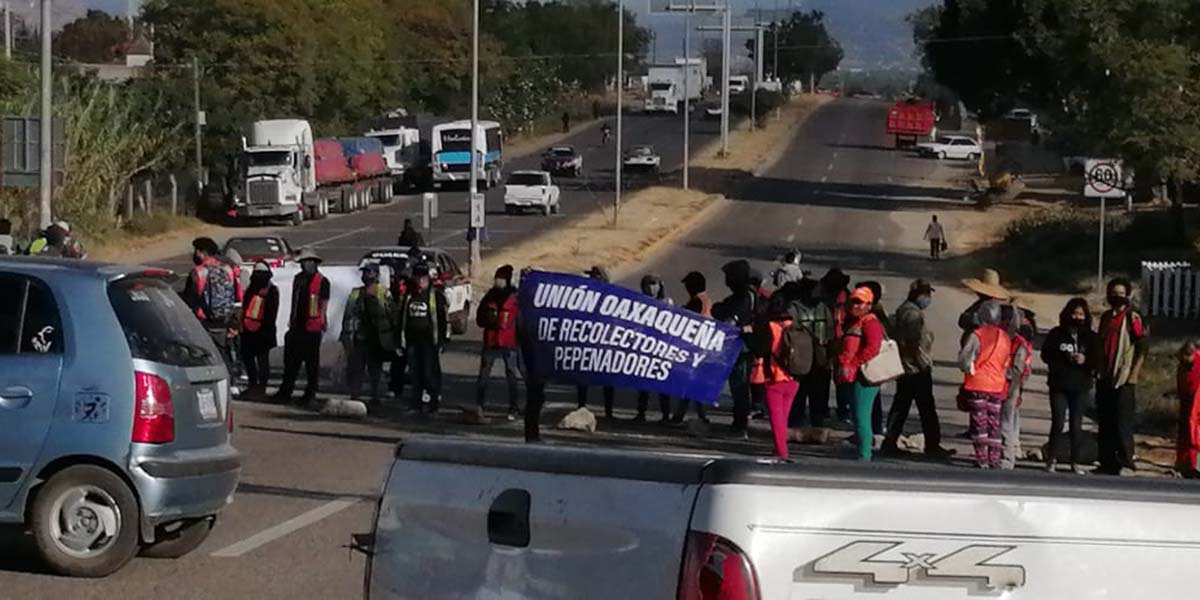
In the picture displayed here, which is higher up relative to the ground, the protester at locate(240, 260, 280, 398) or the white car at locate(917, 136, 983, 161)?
the white car at locate(917, 136, 983, 161)

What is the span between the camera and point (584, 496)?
164 inches

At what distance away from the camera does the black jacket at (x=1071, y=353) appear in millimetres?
16688

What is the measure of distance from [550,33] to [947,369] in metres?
137

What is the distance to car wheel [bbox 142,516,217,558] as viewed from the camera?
11156mm

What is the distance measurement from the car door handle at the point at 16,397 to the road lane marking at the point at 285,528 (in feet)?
5.80

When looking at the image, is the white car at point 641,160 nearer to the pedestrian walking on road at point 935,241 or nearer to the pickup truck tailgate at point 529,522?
the pedestrian walking on road at point 935,241

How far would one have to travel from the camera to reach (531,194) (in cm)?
7012

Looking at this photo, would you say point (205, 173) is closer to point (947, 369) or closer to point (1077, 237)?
point (1077, 237)

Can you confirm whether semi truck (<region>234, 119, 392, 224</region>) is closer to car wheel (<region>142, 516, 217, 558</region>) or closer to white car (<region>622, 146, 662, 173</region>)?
white car (<region>622, 146, 662, 173</region>)

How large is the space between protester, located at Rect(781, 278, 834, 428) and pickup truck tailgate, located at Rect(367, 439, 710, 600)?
12625 mm

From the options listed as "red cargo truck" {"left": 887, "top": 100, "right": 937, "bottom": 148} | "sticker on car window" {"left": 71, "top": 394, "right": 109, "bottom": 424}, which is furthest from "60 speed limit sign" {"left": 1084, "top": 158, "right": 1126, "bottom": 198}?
"red cargo truck" {"left": 887, "top": 100, "right": 937, "bottom": 148}

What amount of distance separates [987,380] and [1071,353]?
4.20 feet

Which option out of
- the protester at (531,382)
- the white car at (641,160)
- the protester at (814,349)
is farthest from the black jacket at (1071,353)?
the white car at (641,160)

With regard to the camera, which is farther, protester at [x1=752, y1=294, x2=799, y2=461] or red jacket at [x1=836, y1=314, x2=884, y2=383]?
red jacket at [x1=836, y1=314, x2=884, y2=383]
